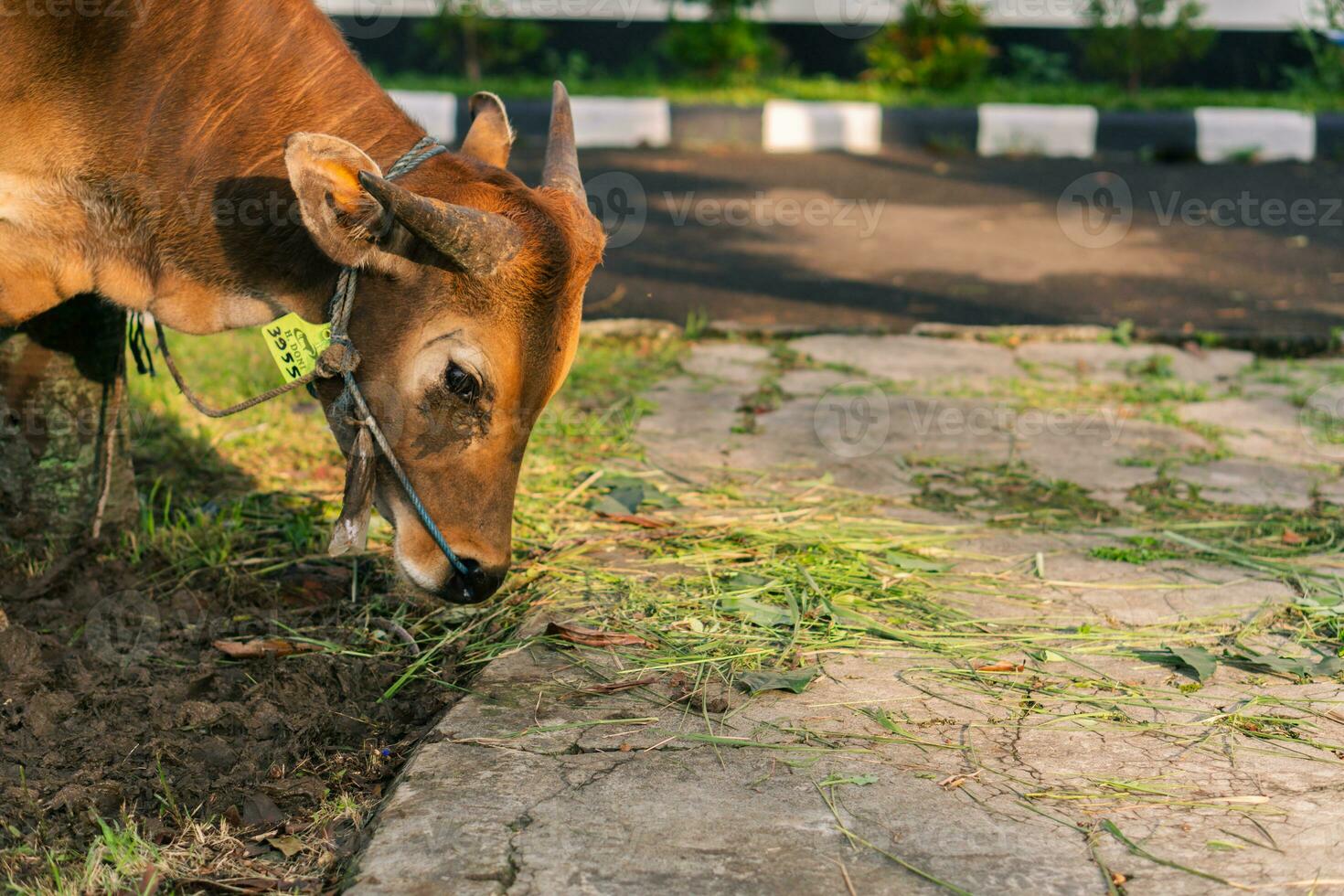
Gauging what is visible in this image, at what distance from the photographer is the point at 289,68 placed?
10.1ft

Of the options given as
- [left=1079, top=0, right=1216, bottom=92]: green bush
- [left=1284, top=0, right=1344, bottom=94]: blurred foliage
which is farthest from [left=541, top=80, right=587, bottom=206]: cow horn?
[left=1079, top=0, right=1216, bottom=92]: green bush

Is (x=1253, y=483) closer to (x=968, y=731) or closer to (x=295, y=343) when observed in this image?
(x=968, y=731)

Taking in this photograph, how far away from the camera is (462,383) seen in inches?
111

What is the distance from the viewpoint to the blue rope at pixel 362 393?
2855mm

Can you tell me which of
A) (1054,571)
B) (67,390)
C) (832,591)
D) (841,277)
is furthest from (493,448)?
(841,277)

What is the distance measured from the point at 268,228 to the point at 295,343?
0.25 metres

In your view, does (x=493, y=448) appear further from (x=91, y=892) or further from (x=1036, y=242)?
(x=1036, y=242)

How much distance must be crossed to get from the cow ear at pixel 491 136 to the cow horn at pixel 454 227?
1.85 feet

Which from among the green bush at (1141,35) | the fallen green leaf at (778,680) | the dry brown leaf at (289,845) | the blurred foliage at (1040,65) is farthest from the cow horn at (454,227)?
the blurred foliage at (1040,65)

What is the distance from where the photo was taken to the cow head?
2674mm

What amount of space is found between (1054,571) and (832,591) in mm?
603

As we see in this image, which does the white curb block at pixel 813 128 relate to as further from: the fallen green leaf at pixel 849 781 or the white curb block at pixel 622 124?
the fallen green leaf at pixel 849 781

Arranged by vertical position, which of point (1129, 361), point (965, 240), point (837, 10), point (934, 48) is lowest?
point (1129, 361)

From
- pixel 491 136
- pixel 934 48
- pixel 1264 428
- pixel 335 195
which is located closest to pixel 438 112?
pixel 934 48
